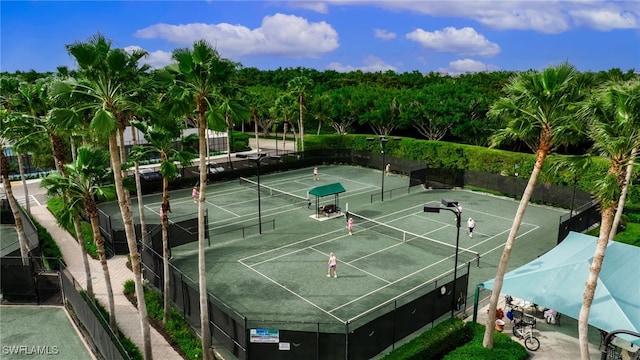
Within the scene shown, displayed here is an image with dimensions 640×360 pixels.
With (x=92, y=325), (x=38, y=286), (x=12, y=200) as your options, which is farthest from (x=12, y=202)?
A: (x=92, y=325)

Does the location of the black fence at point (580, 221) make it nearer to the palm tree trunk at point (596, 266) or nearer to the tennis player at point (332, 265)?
the tennis player at point (332, 265)

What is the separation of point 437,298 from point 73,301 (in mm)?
15959

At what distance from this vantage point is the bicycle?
59.5 ft

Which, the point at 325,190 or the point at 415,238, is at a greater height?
the point at 325,190

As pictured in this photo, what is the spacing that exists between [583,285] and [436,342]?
633cm

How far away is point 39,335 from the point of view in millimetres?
19219

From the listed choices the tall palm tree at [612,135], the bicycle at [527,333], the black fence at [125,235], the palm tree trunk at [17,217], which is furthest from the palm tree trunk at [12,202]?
the tall palm tree at [612,135]

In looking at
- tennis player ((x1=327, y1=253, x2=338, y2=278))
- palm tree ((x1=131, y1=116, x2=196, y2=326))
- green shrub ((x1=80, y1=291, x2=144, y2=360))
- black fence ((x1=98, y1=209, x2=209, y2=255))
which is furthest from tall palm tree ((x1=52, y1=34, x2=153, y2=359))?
black fence ((x1=98, y1=209, x2=209, y2=255))

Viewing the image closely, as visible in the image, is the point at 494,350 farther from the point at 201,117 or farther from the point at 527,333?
the point at 201,117

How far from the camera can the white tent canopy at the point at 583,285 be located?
16547mm

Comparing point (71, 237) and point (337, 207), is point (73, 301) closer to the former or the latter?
point (71, 237)

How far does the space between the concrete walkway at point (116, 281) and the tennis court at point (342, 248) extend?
3.24 m

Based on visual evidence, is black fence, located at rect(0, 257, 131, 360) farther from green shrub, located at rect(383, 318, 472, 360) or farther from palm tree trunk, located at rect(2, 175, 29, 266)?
green shrub, located at rect(383, 318, 472, 360)

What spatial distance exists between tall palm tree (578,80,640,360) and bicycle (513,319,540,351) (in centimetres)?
441
